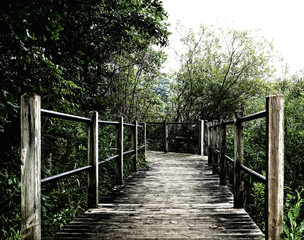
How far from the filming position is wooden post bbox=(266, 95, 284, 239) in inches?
68.7

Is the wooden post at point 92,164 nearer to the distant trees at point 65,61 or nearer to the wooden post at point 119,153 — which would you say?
the distant trees at point 65,61

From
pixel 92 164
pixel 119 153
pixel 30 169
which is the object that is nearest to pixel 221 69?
pixel 119 153

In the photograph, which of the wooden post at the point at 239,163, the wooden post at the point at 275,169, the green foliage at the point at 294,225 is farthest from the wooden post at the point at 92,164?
the green foliage at the point at 294,225

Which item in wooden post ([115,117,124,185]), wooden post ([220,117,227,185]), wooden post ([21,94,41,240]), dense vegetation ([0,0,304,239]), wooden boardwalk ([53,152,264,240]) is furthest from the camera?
wooden post ([115,117,124,185])

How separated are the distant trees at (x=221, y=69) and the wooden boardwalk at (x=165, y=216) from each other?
265 inches

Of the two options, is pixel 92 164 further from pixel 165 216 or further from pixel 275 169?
pixel 275 169

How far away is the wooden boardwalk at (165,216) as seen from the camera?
6.82ft

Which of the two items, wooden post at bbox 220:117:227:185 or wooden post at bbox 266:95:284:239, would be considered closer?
wooden post at bbox 266:95:284:239

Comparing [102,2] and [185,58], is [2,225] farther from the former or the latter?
[185,58]

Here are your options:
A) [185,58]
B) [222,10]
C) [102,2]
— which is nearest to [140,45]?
[185,58]

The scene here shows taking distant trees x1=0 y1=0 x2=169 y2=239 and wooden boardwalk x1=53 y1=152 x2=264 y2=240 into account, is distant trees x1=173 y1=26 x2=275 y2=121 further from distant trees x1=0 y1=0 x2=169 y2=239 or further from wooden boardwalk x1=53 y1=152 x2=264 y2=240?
wooden boardwalk x1=53 y1=152 x2=264 y2=240

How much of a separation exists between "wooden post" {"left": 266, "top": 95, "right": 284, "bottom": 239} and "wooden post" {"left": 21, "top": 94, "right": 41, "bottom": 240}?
67.7 inches

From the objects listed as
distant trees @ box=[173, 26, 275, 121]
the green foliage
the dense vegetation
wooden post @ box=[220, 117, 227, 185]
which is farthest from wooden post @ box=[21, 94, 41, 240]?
distant trees @ box=[173, 26, 275, 121]

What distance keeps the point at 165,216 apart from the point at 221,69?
8.80m
